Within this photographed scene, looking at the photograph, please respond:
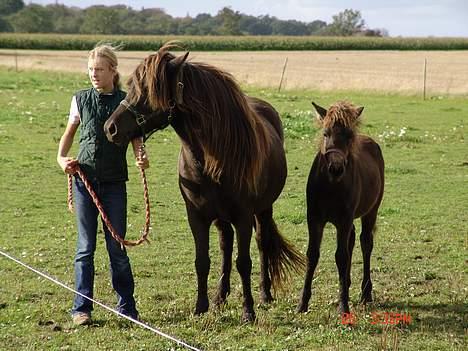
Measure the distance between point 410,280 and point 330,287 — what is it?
940 millimetres

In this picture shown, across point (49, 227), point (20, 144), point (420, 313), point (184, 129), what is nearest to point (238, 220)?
point (184, 129)

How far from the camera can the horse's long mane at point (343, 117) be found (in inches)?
273

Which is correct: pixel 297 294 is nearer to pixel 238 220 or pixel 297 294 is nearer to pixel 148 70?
pixel 238 220

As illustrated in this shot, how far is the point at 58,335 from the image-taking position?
6.41 m

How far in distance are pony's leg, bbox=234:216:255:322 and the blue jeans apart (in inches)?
39.0

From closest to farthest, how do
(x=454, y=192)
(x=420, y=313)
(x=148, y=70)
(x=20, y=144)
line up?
(x=148, y=70), (x=420, y=313), (x=454, y=192), (x=20, y=144)

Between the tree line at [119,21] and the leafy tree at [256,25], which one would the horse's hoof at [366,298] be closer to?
the tree line at [119,21]

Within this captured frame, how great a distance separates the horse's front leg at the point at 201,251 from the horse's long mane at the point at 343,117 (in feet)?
4.45

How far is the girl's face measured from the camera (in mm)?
6504

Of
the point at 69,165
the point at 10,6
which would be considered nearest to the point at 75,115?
the point at 69,165

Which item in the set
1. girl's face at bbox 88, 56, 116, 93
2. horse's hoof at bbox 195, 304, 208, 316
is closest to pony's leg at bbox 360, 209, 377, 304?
horse's hoof at bbox 195, 304, 208, 316

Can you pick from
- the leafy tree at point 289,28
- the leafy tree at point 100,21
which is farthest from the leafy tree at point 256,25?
the leafy tree at point 100,21

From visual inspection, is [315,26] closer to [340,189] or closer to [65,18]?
[65,18]

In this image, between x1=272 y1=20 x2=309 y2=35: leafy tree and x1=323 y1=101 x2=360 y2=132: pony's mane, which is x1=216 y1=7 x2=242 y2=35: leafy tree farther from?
x1=323 y1=101 x2=360 y2=132: pony's mane
